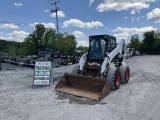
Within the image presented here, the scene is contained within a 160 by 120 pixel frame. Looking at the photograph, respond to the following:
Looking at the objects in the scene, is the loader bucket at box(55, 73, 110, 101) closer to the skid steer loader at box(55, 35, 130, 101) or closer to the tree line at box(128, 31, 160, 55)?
the skid steer loader at box(55, 35, 130, 101)

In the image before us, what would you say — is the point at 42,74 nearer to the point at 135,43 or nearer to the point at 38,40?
the point at 38,40

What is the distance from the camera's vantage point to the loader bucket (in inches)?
317

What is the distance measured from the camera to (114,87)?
30.0ft

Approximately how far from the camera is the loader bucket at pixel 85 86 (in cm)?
804

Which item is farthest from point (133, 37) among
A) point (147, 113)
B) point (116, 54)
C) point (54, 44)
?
point (147, 113)

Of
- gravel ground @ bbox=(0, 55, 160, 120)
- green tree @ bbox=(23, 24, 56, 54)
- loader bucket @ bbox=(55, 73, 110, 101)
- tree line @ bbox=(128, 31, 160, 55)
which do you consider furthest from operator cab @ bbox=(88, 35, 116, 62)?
tree line @ bbox=(128, 31, 160, 55)

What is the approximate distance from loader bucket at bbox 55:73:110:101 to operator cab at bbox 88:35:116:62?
1.58 m

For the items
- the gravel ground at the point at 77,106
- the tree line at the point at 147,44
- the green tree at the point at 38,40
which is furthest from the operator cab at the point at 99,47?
the tree line at the point at 147,44

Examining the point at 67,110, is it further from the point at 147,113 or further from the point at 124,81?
the point at 124,81

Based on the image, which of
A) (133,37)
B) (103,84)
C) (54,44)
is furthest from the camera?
(133,37)

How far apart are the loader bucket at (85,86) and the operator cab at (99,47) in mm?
1583

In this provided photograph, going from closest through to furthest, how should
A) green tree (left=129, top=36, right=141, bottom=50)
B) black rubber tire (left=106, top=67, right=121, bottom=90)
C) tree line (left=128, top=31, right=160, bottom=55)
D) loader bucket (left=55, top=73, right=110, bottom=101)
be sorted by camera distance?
loader bucket (left=55, top=73, right=110, bottom=101) → black rubber tire (left=106, top=67, right=121, bottom=90) → tree line (left=128, top=31, right=160, bottom=55) → green tree (left=129, top=36, right=141, bottom=50)

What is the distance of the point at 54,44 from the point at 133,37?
145 ft

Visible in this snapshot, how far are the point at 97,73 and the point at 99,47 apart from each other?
146 cm
